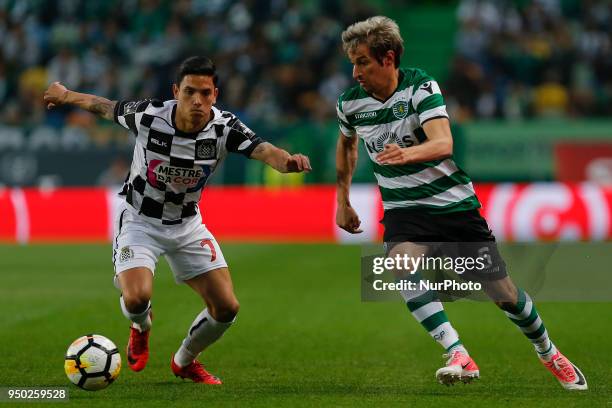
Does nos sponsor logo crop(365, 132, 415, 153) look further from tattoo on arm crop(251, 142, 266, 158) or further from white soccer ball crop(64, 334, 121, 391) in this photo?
white soccer ball crop(64, 334, 121, 391)

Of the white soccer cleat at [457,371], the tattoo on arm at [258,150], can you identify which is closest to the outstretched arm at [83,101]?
the tattoo on arm at [258,150]

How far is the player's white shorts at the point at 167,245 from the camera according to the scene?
7.71m

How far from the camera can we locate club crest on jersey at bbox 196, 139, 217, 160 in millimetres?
7617

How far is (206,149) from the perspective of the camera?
764cm

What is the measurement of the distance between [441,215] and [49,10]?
21429 millimetres

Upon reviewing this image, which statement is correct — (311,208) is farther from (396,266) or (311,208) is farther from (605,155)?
(396,266)

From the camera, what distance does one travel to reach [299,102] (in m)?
24.0

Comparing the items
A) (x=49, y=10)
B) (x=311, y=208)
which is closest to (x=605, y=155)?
(x=311, y=208)

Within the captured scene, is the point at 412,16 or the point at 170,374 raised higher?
the point at 412,16

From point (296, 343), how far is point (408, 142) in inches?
124

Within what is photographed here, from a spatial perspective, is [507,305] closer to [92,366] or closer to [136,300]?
[136,300]

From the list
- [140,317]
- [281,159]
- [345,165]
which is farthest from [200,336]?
[345,165]

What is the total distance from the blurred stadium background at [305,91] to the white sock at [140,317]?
39.3ft

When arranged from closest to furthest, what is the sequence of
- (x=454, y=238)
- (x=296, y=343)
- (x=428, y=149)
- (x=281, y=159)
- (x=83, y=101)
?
1. (x=428, y=149)
2. (x=281, y=159)
3. (x=454, y=238)
4. (x=83, y=101)
5. (x=296, y=343)
